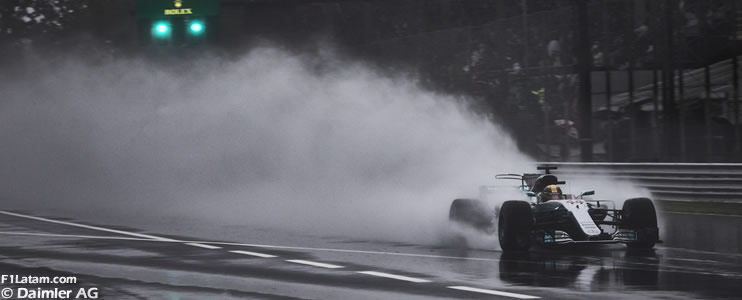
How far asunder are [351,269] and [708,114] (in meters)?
19.4

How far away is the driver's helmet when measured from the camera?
55.2ft

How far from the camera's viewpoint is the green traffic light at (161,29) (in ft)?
94.4

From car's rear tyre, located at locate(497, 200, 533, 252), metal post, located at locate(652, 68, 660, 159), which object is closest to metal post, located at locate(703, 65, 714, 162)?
metal post, located at locate(652, 68, 660, 159)

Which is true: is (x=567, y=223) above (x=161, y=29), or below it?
below

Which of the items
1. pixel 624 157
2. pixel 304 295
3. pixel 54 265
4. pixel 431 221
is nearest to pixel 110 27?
pixel 624 157

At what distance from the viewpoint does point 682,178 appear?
2592 centimetres

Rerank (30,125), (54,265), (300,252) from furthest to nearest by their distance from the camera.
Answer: (30,125), (300,252), (54,265)

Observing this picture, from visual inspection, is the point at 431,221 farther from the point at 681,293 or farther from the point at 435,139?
the point at 681,293

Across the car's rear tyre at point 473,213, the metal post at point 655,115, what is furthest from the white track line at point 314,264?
the metal post at point 655,115

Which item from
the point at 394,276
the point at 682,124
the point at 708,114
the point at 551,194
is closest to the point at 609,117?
the point at 682,124

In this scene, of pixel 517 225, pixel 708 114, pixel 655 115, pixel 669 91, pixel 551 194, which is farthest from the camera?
pixel 655 115

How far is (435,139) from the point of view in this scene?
26469 millimetres

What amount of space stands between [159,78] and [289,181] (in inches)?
235

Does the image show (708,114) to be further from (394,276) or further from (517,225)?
(394,276)
